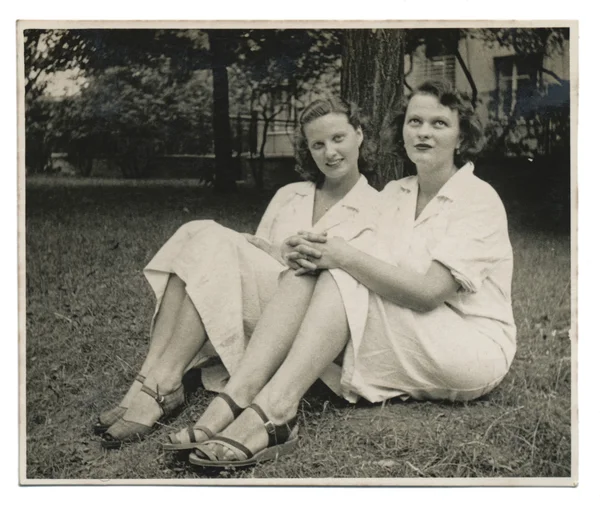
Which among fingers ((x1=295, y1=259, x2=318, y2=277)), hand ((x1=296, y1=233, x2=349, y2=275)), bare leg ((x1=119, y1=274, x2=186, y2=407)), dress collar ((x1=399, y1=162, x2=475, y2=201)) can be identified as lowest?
bare leg ((x1=119, y1=274, x2=186, y2=407))

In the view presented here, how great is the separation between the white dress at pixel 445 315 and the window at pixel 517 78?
1.31 ft

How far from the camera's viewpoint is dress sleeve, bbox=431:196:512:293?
10.5 feet

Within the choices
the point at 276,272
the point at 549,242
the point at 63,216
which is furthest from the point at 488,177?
the point at 63,216

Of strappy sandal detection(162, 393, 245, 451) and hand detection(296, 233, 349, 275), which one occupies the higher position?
hand detection(296, 233, 349, 275)

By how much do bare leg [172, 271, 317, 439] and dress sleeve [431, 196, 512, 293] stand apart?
0.57 m

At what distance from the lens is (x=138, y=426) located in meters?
3.34

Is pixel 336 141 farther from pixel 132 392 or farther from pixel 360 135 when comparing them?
pixel 132 392

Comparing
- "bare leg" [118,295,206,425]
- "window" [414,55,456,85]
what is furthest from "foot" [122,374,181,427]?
"window" [414,55,456,85]

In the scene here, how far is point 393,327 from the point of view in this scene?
10.7ft

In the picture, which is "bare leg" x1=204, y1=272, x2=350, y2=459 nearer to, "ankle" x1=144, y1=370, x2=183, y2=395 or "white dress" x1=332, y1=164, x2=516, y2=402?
"white dress" x1=332, y1=164, x2=516, y2=402

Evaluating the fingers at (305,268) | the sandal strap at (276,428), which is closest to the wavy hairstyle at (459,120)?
the fingers at (305,268)

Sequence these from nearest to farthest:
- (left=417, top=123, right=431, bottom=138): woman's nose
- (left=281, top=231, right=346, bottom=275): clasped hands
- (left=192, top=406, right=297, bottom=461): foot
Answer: (left=192, top=406, right=297, bottom=461): foot
(left=281, top=231, right=346, bottom=275): clasped hands
(left=417, top=123, right=431, bottom=138): woman's nose

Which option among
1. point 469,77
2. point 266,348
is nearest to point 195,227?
point 266,348

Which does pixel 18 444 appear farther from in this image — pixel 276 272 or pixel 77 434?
pixel 276 272
